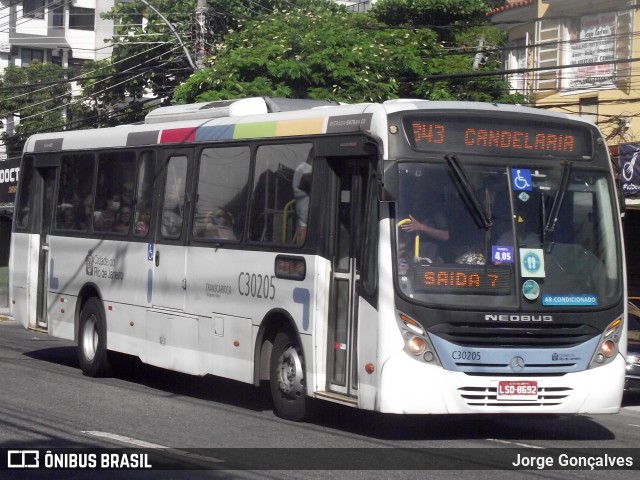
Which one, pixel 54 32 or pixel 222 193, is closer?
pixel 222 193

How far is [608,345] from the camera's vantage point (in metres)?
10.1

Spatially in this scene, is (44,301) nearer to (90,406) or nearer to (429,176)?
(90,406)

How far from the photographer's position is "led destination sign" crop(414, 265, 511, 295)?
9.65m

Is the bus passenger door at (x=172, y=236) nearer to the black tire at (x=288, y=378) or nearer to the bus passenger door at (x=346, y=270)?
the black tire at (x=288, y=378)

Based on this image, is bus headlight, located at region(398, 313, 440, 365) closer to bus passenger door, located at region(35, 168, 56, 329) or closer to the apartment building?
bus passenger door, located at region(35, 168, 56, 329)

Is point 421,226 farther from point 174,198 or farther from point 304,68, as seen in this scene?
point 304,68

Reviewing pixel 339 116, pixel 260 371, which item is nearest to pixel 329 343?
pixel 260 371

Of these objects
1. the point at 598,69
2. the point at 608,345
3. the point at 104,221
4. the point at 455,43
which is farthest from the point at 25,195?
the point at 455,43

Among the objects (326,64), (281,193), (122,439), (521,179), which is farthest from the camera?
(326,64)

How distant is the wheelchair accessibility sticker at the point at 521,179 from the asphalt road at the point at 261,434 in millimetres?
2085

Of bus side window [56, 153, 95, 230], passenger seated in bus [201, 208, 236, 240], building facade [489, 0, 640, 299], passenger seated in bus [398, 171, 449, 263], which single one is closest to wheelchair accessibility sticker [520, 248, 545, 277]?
passenger seated in bus [398, 171, 449, 263]

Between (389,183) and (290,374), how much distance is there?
8.13 feet

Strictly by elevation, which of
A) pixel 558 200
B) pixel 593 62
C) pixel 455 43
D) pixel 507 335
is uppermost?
pixel 455 43

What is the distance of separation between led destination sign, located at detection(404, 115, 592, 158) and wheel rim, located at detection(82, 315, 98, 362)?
646 cm
